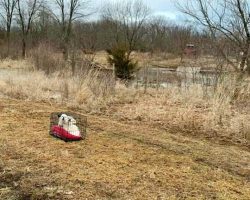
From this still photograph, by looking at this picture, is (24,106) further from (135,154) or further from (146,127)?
(135,154)

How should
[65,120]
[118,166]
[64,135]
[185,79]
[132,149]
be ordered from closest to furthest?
[118,166]
[132,149]
[64,135]
[65,120]
[185,79]

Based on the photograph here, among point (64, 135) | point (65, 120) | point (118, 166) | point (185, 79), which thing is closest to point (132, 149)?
point (118, 166)

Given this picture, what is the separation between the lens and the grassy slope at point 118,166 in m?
3.94

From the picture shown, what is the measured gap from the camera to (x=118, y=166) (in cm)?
463

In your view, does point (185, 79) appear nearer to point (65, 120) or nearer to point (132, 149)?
point (65, 120)

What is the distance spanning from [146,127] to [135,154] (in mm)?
1983

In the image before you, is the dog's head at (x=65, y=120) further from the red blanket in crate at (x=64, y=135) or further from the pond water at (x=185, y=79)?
the pond water at (x=185, y=79)

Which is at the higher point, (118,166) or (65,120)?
(65,120)

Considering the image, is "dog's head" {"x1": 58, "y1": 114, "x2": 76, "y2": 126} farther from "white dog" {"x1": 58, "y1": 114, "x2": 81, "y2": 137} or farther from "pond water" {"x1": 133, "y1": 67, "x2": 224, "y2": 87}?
"pond water" {"x1": 133, "y1": 67, "x2": 224, "y2": 87}

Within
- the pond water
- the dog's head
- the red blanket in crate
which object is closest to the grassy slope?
the red blanket in crate

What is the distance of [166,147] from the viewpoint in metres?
5.59

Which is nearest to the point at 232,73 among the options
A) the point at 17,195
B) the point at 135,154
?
the point at 135,154

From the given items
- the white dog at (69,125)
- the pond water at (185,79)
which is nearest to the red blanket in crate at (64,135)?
the white dog at (69,125)

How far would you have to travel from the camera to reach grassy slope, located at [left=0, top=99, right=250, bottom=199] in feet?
12.9
